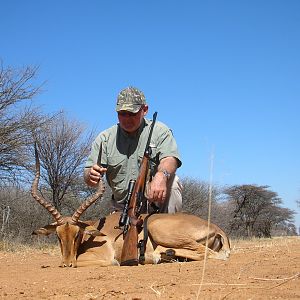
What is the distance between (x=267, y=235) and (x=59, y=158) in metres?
13.4

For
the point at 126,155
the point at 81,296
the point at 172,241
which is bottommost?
the point at 81,296

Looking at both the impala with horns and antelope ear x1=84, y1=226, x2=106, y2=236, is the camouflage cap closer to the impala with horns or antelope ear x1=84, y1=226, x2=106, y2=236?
the impala with horns

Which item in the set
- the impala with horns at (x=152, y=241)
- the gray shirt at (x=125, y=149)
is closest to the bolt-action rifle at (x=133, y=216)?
the impala with horns at (x=152, y=241)

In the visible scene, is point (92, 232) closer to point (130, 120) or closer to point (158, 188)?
point (158, 188)

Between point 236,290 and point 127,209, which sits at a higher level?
point 127,209

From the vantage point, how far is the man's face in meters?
5.58

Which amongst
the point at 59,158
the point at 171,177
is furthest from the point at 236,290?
the point at 59,158

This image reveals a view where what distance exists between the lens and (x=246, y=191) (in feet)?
85.7

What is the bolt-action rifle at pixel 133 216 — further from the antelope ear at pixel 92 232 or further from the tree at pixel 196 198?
the tree at pixel 196 198

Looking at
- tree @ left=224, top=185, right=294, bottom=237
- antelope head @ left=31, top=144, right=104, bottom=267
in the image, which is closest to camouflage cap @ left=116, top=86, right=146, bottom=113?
antelope head @ left=31, top=144, right=104, bottom=267

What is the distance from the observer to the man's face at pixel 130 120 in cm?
558

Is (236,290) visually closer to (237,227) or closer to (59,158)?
(59,158)

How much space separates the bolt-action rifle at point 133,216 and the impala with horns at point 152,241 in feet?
0.49

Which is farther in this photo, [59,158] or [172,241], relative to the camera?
[59,158]
